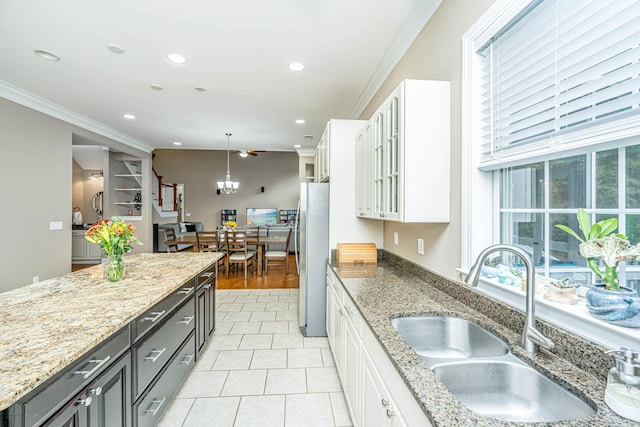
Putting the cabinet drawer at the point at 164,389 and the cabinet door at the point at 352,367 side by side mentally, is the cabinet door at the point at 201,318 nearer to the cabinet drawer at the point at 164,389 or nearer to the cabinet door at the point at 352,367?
the cabinet drawer at the point at 164,389

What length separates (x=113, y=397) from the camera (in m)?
1.29

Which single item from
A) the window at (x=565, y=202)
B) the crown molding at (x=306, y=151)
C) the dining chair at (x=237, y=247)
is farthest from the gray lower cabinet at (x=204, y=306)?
the crown molding at (x=306, y=151)

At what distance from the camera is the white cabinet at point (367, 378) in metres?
0.98

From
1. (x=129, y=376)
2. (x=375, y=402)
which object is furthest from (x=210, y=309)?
(x=375, y=402)

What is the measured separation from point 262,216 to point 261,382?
8433 millimetres

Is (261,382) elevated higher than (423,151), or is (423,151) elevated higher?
(423,151)

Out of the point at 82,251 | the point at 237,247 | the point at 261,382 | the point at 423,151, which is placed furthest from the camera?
the point at 82,251

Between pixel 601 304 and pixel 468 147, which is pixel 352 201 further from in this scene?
pixel 601 304

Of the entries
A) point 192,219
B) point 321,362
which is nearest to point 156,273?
point 321,362

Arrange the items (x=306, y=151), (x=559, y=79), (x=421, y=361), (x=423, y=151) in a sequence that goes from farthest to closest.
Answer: (x=306, y=151), (x=423, y=151), (x=559, y=79), (x=421, y=361)

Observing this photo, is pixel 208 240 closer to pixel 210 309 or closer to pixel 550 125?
pixel 210 309

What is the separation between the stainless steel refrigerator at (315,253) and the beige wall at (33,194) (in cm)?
363

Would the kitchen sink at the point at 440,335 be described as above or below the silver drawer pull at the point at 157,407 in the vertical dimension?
above

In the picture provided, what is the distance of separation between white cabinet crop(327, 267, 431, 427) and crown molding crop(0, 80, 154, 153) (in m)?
4.50
